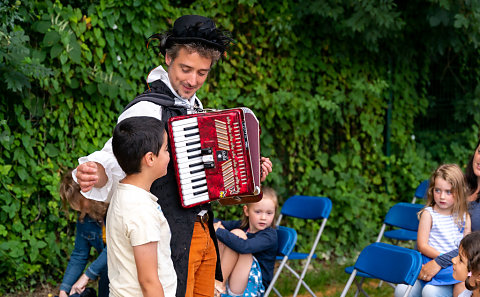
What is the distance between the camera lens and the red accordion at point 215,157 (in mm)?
2439

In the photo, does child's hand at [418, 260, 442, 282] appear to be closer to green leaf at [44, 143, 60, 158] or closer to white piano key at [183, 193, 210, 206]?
white piano key at [183, 193, 210, 206]

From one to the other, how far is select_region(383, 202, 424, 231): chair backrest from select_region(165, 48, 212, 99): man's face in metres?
2.77

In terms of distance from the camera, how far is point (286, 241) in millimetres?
4117

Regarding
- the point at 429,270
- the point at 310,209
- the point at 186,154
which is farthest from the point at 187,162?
the point at 310,209

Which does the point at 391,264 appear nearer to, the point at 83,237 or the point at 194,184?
the point at 194,184

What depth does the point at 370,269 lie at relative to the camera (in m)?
3.60

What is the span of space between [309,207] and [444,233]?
1.20m

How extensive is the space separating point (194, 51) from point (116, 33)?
7.94ft

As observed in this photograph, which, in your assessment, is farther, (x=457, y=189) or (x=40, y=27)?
(x=40, y=27)

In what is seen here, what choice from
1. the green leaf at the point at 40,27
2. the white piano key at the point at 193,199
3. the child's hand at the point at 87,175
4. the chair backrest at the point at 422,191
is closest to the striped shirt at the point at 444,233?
the chair backrest at the point at 422,191

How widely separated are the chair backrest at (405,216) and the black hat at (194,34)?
9.02ft

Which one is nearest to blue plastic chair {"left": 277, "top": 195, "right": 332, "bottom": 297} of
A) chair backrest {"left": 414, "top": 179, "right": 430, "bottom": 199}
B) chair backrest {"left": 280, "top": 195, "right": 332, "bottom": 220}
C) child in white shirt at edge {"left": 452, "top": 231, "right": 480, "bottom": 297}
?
chair backrest {"left": 280, "top": 195, "right": 332, "bottom": 220}

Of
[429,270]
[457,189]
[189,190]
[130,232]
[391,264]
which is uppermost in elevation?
[189,190]

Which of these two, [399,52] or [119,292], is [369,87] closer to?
[399,52]
